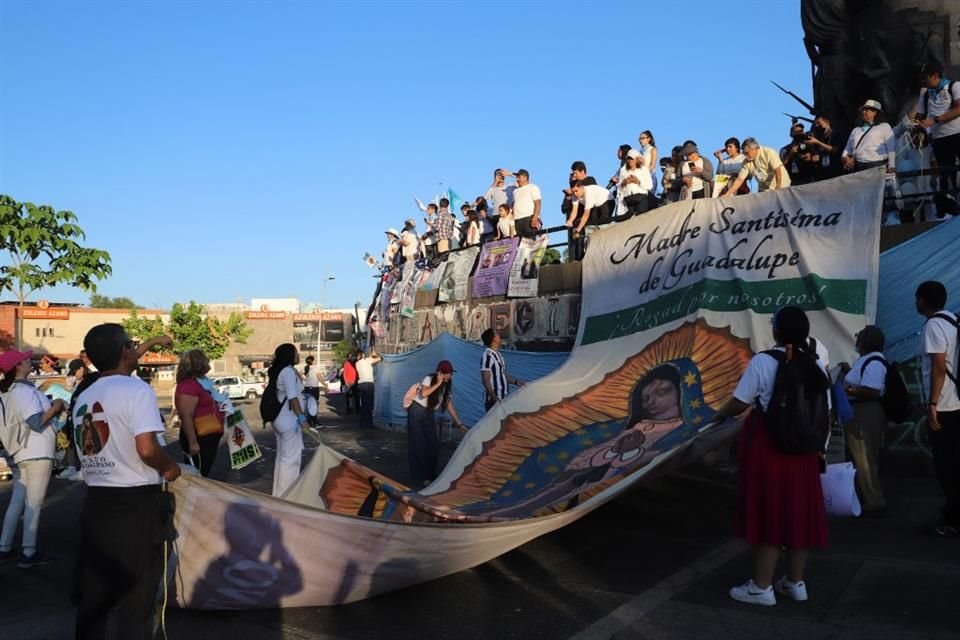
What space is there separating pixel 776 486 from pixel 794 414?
1.48 feet

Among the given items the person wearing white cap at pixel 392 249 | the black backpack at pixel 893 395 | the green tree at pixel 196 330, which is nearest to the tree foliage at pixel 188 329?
the green tree at pixel 196 330

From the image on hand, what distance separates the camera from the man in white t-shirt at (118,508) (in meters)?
4.03

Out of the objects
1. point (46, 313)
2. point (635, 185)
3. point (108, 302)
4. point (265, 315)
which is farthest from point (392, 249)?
point (108, 302)

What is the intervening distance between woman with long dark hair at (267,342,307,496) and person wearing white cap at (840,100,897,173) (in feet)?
23.2

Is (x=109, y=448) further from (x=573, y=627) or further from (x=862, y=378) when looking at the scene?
(x=862, y=378)

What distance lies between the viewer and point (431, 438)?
9656mm

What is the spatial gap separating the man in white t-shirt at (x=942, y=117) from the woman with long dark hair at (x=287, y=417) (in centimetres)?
749

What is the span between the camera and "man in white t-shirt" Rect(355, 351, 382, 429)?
62.4 ft

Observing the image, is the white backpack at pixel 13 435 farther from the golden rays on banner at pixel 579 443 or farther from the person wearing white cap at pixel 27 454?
the golden rays on banner at pixel 579 443

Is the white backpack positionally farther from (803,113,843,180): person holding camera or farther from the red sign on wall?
the red sign on wall

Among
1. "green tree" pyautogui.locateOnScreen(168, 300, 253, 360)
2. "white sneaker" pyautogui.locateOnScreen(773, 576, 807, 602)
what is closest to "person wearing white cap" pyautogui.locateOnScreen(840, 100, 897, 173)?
"white sneaker" pyautogui.locateOnScreen(773, 576, 807, 602)

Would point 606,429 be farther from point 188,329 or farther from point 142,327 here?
point 142,327

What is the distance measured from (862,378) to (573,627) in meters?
3.78

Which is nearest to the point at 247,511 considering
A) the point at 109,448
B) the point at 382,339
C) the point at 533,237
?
the point at 109,448
